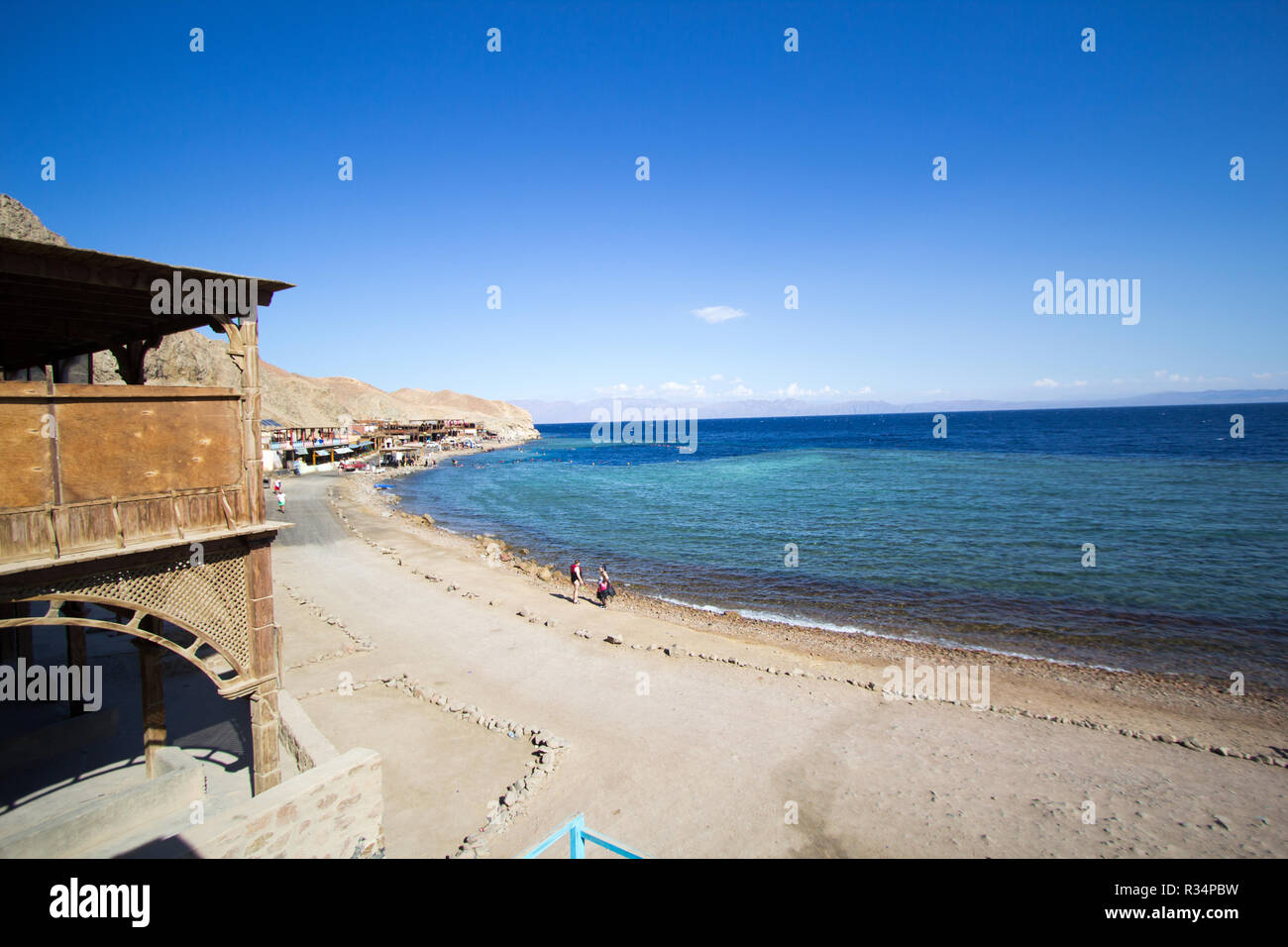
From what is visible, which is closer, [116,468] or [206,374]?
[116,468]

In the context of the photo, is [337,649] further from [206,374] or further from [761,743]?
[206,374]

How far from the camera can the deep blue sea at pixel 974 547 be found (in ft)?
61.0

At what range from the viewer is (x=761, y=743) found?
1161cm

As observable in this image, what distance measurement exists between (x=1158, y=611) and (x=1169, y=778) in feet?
39.8

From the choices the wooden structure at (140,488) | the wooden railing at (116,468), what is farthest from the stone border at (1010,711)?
the wooden railing at (116,468)

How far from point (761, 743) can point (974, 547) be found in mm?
22215

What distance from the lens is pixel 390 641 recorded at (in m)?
16.6

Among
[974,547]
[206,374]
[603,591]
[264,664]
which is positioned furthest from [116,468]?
[206,374]

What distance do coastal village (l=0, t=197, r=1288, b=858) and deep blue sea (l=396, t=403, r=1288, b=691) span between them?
324cm

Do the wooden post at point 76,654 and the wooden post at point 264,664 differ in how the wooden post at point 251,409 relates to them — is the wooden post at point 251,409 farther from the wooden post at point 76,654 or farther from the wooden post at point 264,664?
the wooden post at point 76,654

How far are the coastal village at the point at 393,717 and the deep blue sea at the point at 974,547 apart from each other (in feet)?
10.6
